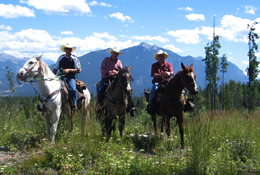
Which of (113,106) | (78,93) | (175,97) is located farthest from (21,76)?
(175,97)

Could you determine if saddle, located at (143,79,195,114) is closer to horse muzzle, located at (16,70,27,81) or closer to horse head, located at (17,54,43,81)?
horse head, located at (17,54,43,81)

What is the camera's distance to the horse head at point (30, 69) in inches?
248

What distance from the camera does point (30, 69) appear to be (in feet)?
21.2

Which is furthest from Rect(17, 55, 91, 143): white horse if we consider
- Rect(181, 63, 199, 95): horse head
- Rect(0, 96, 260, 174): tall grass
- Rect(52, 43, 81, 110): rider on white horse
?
Rect(181, 63, 199, 95): horse head

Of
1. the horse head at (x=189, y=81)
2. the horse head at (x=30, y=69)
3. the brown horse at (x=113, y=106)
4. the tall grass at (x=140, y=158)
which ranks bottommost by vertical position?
the tall grass at (x=140, y=158)

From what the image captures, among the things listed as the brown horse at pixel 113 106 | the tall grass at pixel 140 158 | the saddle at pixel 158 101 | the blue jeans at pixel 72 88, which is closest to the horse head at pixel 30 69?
the blue jeans at pixel 72 88

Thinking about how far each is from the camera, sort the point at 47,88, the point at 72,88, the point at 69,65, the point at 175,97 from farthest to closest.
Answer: the point at 69,65 < the point at 72,88 < the point at 175,97 < the point at 47,88

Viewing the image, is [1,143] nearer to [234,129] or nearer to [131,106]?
[131,106]

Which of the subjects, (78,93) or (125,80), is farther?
(78,93)

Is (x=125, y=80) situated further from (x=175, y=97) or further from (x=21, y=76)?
(x=21, y=76)

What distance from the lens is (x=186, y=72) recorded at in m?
6.55

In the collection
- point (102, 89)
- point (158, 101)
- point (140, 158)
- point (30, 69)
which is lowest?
point (140, 158)

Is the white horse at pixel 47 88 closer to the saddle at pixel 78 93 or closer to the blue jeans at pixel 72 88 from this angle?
the saddle at pixel 78 93

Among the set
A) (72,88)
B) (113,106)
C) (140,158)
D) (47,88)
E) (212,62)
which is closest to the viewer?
(140,158)
